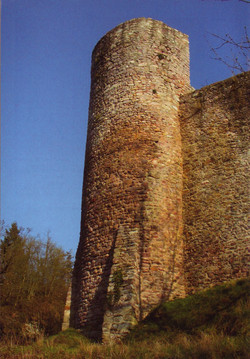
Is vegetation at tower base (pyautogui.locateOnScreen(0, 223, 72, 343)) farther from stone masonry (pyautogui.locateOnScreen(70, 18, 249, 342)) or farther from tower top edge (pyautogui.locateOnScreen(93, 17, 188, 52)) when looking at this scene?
tower top edge (pyautogui.locateOnScreen(93, 17, 188, 52))

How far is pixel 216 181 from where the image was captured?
11836 mm

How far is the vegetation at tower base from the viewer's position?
20.9m

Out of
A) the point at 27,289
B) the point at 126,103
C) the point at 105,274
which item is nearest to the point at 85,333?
the point at 105,274

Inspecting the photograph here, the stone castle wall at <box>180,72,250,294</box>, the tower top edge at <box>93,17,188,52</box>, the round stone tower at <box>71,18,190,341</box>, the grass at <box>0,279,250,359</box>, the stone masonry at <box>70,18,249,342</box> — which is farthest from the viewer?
the tower top edge at <box>93,17,188,52</box>

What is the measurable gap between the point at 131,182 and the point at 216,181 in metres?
2.37

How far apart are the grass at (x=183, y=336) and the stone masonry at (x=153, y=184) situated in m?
0.58

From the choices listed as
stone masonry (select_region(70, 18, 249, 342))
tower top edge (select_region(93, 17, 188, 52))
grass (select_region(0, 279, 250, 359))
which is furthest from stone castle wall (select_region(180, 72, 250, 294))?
tower top edge (select_region(93, 17, 188, 52))

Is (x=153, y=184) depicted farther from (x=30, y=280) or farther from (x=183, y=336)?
(x=30, y=280)

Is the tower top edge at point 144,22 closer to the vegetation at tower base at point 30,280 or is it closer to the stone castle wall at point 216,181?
the stone castle wall at point 216,181

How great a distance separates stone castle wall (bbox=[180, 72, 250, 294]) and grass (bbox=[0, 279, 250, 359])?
2.90 ft

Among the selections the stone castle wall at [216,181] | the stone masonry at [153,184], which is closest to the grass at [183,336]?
the stone masonry at [153,184]

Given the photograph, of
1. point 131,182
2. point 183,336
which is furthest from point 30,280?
point 183,336

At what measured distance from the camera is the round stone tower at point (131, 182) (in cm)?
1044

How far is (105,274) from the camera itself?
1105 centimetres
